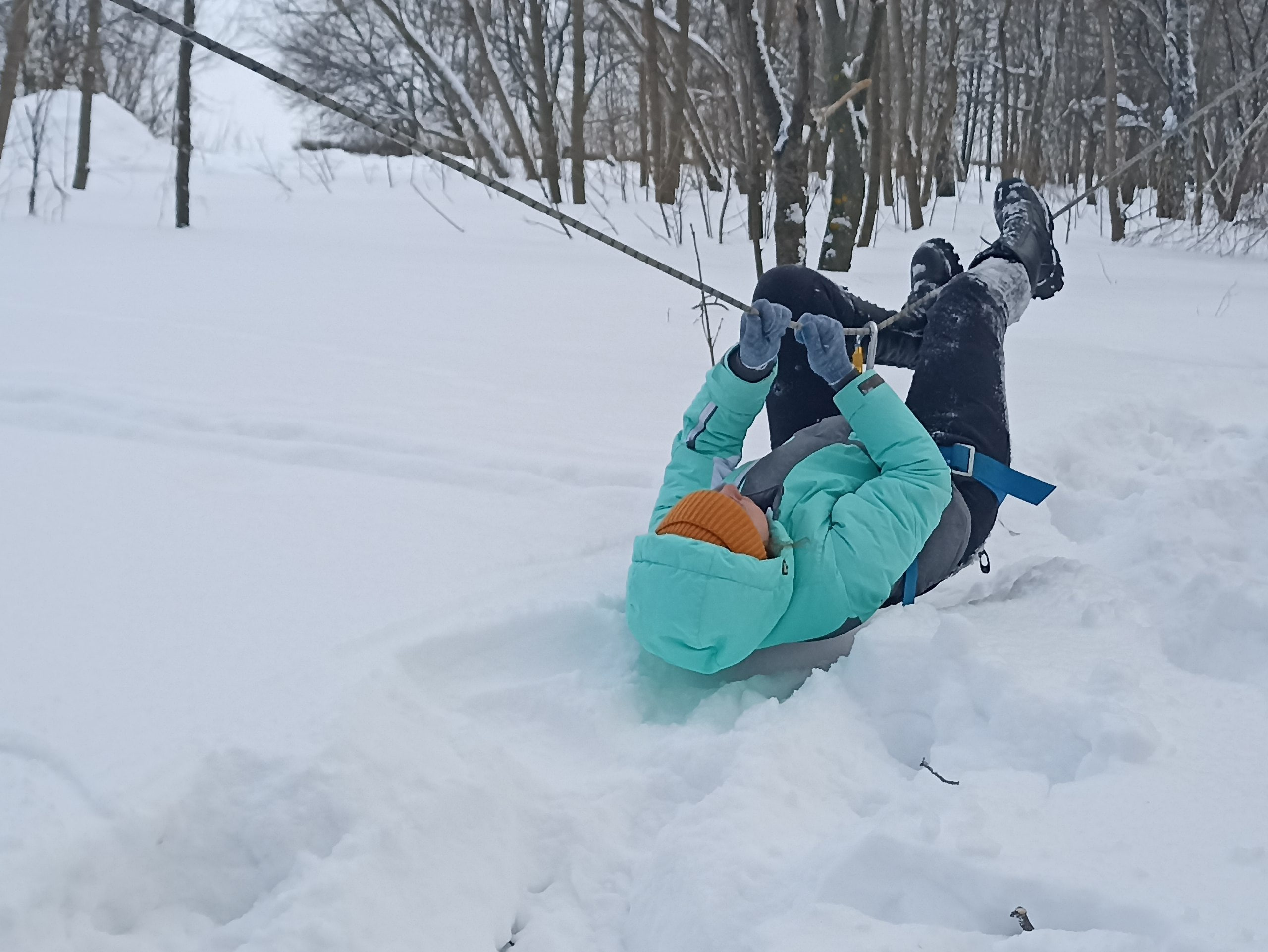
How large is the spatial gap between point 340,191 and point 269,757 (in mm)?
10236

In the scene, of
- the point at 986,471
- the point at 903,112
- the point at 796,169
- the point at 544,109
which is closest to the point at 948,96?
the point at 903,112

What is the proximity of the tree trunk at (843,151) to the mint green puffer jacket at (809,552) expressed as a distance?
4114 millimetres

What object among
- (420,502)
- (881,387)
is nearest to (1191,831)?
(881,387)

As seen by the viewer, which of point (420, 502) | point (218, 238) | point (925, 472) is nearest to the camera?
point (925, 472)

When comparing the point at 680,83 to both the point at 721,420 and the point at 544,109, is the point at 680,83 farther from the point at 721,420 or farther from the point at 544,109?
the point at 721,420

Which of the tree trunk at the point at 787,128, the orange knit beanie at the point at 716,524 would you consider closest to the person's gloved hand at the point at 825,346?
the orange knit beanie at the point at 716,524

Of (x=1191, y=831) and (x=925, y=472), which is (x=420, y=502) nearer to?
(x=925, y=472)

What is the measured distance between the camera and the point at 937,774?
143cm

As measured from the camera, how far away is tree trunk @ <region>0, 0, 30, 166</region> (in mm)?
6023

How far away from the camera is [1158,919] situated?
1066 mm

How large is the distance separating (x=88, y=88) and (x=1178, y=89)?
987cm

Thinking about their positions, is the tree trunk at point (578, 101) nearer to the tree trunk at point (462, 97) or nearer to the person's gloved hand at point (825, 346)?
the tree trunk at point (462, 97)

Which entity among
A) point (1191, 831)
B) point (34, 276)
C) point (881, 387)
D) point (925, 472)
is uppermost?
point (34, 276)

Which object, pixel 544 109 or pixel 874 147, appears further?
pixel 544 109
